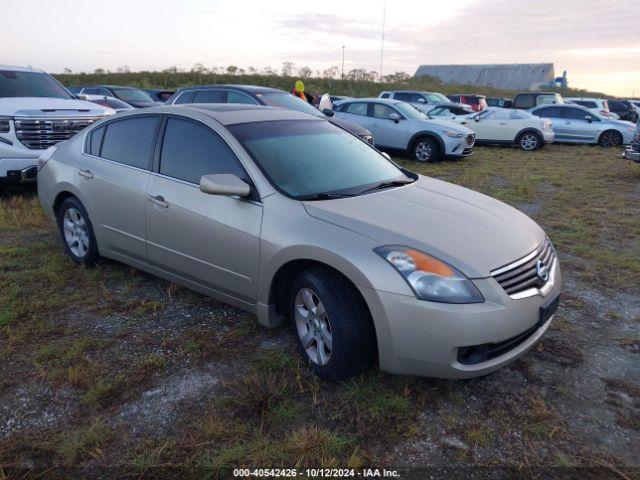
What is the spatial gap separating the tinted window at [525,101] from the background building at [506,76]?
26949 mm

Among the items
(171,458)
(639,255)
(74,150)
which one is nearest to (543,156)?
(639,255)

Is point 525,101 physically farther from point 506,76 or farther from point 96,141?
point 506,76

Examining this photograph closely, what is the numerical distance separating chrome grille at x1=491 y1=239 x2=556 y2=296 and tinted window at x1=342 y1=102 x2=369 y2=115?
1050 centimetres

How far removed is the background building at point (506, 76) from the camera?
4666 centimetres

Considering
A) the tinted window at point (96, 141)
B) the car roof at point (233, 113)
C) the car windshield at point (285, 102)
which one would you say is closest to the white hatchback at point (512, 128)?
the car windshield at point (285, 102)

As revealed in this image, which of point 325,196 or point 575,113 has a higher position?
point 575,113

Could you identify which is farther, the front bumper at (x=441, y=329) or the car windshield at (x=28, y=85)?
the car windshield at (x=28, y=85)

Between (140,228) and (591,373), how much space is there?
3.35 m

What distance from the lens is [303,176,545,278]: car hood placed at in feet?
9.42

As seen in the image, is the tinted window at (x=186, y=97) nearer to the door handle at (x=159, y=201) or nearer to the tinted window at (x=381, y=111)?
the tinted window at (x=381, y=111)

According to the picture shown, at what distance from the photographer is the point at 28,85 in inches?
325

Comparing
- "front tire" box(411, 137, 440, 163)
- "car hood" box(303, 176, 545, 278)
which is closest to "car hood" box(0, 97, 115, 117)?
"car hood" box(303, 176, 545, 278)

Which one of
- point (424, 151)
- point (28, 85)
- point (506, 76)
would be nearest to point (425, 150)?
point (424, 151)

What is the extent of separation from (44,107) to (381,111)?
7933 millimetres
